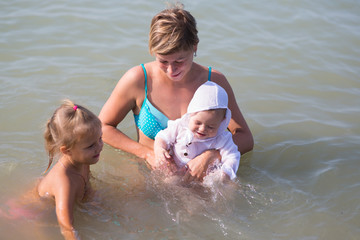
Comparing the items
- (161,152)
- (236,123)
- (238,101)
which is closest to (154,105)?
(161,152)

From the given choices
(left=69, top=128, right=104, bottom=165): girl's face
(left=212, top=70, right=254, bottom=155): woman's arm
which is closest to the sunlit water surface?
(left=212, top=70, right=254, bottom=155): woman's arm

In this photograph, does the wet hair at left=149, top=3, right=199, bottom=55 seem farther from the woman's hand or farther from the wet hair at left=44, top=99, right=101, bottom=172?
the woman's hand

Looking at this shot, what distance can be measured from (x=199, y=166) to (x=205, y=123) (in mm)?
421

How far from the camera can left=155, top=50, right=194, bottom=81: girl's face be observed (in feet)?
12.6

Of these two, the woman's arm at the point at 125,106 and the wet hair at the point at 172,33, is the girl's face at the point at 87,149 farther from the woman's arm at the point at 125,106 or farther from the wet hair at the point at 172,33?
the wet hair at the point at 172,33

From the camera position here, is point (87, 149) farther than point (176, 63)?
No

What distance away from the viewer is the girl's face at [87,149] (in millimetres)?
3564

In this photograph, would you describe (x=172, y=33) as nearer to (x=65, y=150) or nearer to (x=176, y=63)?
(x=176, y=63)

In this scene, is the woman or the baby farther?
the woman

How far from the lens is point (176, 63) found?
393 cm

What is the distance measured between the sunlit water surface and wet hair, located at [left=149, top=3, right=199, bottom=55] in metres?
1.27

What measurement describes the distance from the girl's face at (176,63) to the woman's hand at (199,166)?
29.9 inches

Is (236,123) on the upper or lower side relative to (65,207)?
upper

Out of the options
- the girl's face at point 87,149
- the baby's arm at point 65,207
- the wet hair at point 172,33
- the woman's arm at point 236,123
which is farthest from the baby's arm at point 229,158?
the baby's arm at point 65,207
